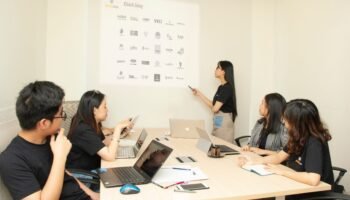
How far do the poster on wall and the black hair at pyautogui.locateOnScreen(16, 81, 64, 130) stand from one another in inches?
80.2

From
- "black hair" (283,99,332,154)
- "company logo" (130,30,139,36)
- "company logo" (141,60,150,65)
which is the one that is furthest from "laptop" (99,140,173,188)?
"company logo" (130,30,139,36)

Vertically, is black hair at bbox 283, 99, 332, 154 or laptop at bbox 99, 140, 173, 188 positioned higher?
black hair at bbox 283, 99, 332, 154

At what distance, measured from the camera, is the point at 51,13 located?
3.23 m

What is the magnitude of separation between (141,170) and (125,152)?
0.54 m

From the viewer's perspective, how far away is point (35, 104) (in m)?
1.32

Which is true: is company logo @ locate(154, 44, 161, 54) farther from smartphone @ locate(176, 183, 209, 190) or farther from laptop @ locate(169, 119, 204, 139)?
smartphone @ locate(176, 183, 209, 190)

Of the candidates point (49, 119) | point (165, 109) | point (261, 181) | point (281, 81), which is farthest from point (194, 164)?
point (281, 81)

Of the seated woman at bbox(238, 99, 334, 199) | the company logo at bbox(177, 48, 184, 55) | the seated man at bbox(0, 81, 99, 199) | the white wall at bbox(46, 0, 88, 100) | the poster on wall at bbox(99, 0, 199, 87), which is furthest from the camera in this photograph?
the company logo at bbox(177, 48, 184, 55)

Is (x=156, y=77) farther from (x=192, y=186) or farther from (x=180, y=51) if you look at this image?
(x=192, y=186)

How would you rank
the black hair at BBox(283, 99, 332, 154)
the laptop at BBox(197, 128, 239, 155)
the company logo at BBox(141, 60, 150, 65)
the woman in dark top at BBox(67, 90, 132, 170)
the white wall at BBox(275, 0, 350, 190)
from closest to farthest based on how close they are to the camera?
1. the black hair at BBox(283, 99, 332, 154)
2. the woman in dark top at BBox(67, 90, 132, 170)
3. the laptop at BBox(197, 128, 239, 155)
4. the white wall at BBox(275, 0, 350, 190)
5. the company logo at BBox(141, 60, 150, 65)

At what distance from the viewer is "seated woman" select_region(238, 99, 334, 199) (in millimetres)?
1613

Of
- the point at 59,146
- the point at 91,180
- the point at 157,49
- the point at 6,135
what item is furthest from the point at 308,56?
the point at 6,135

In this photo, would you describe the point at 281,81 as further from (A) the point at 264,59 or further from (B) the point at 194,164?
(B) the point at 194,164

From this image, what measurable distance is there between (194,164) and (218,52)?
7.55ft
